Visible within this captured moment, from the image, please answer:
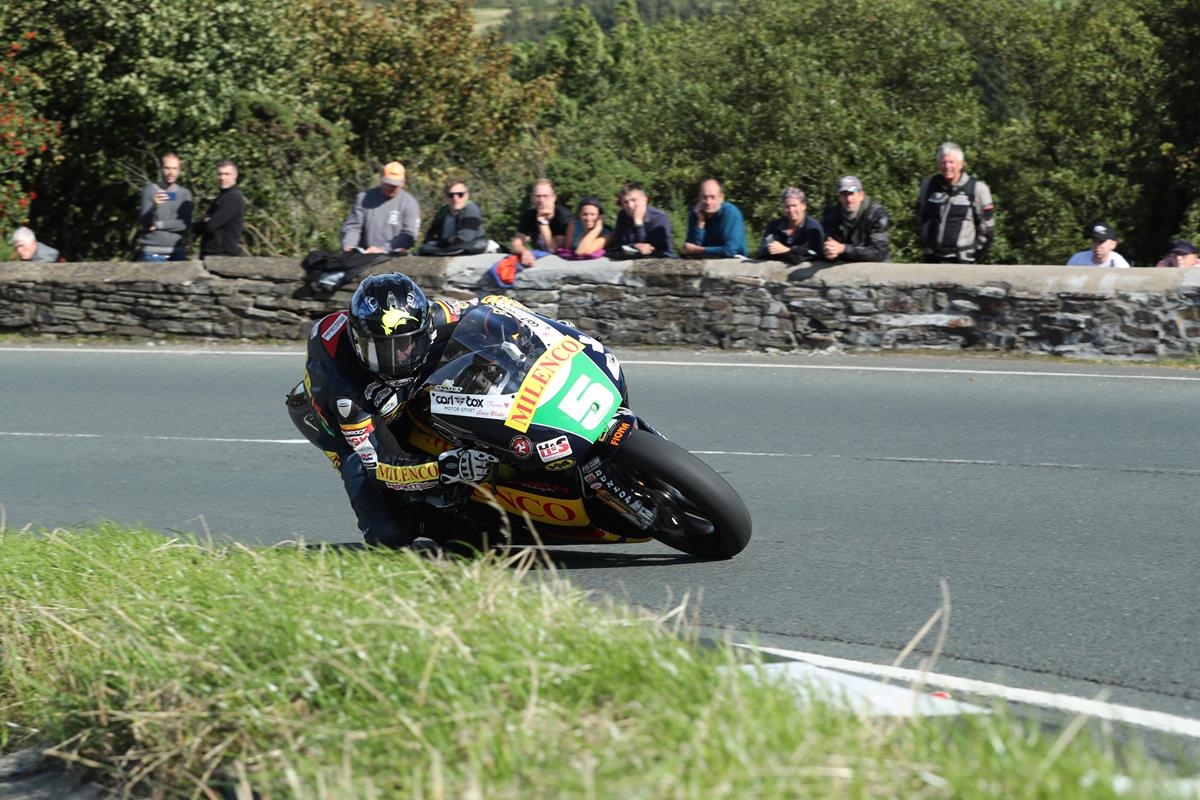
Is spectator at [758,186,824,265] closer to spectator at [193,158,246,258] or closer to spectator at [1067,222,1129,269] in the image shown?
spectator at [1067,222,1129,269]

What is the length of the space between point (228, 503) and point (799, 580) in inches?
149

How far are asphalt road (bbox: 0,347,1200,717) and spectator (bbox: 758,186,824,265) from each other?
3.05ft

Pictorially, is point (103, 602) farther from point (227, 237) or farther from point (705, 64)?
point (705, 64)

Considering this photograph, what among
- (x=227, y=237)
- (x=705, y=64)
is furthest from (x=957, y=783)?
(x=705, y=64)

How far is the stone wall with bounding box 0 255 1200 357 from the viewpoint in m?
12.5

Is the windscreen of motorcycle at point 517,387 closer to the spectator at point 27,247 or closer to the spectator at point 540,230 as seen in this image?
the spectator at point 540,230

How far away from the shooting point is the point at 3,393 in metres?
13.2

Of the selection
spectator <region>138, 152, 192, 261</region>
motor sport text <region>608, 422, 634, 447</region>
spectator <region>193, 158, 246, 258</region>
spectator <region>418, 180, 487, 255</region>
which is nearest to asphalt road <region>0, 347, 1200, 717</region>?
motor sport text <region>608, 422, 634, 447</region>

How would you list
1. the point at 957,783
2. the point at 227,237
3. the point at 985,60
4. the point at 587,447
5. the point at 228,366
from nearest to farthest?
the point at 957,783, the point at 587,447, the point at 228,366, the point at 227,237, the point at 985,60

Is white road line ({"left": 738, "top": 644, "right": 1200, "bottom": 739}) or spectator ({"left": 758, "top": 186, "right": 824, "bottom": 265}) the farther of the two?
spectator ({"left": 758, "top": 186, "right": 824, "bottom": 265})

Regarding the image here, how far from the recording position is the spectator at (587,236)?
14.2 metres

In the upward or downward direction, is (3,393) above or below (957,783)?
below

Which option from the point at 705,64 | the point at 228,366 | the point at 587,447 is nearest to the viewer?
the point at 587,447

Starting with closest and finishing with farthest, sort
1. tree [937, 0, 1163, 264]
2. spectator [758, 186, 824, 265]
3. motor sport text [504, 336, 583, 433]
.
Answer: motor sport text [504, 336, 583, 433] < spectator [758, 186, 824, 265] < tree [937, 0, 1163, 264]
